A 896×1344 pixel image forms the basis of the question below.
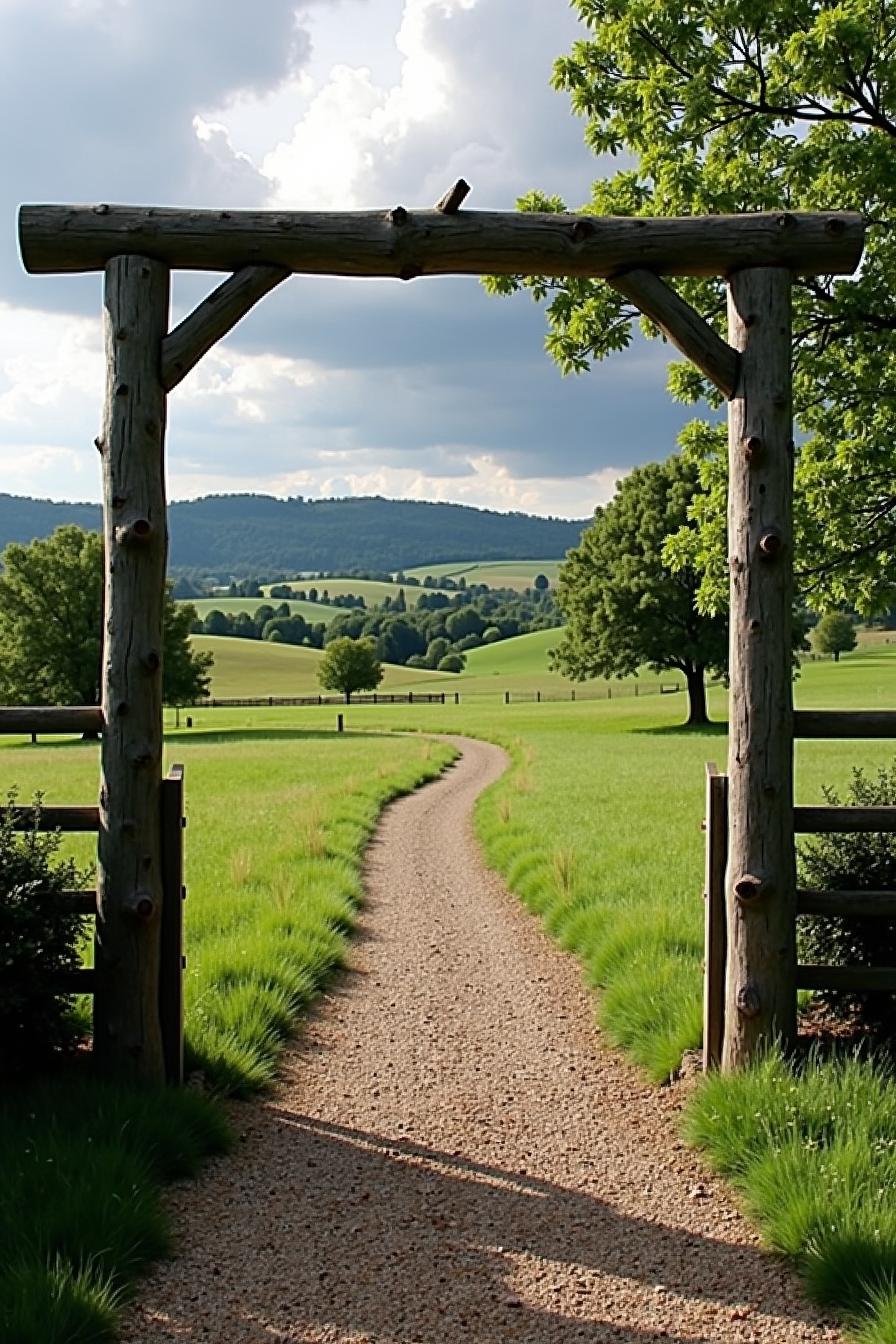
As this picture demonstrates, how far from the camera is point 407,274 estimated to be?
693 centimetres

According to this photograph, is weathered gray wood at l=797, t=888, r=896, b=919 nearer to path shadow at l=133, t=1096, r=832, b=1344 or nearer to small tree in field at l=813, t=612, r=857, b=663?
path shadow at l=133, t=1096, r=832, b=1344

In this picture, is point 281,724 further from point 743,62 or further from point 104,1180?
point 104,1180

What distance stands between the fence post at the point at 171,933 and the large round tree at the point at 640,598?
Result: 40.4m

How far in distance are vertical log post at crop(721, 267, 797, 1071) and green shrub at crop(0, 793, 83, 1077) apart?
12.7 ft

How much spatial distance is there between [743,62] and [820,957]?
8684mm

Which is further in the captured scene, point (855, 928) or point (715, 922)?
point (855, 928)

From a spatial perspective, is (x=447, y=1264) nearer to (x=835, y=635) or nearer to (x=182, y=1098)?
(x=182, y=1098)

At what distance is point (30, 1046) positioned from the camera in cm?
641

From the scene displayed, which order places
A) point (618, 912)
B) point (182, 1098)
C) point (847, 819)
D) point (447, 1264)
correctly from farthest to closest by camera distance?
point (618, 912)
point (847, 819)
point (182, 1098)
point (447, 1264)

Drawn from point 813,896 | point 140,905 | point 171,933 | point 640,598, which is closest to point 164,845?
point 140,905

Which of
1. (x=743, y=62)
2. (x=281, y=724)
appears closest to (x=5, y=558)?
(x=281, y=724)

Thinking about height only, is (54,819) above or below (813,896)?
above

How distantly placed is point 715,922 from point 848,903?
0.79 meters

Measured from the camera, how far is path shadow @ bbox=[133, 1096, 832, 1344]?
445 cm
